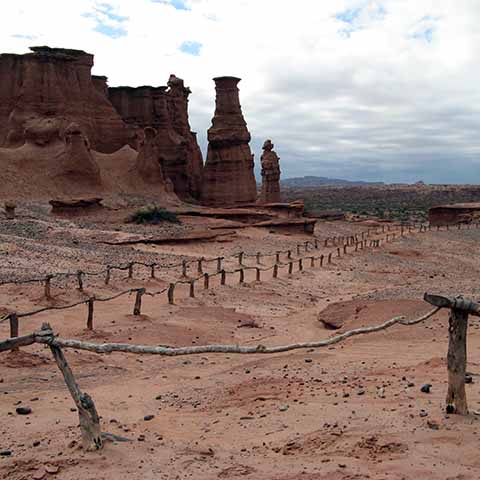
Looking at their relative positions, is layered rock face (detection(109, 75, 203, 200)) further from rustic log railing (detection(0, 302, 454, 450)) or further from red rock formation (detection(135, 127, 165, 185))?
rustic log railing (detection(0, 302, 454, 450))

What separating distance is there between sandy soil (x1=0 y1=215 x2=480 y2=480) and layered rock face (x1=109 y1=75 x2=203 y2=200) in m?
38.1

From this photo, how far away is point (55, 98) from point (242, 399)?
1745 inches

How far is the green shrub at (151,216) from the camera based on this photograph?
37.1m

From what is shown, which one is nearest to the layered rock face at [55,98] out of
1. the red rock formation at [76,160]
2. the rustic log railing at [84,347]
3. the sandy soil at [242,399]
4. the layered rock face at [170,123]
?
the layered rock face at [170,123]

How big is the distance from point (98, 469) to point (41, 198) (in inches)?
1455

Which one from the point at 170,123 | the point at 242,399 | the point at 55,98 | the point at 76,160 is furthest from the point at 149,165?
the point at 242,399

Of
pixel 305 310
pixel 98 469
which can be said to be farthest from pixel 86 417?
pixel 305 310

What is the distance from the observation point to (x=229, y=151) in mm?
52188

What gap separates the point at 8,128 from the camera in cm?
4719

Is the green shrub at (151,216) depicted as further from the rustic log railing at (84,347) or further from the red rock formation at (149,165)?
the rustic log railing at (84,347)

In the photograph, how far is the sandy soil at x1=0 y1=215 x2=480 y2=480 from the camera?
5.21 metres

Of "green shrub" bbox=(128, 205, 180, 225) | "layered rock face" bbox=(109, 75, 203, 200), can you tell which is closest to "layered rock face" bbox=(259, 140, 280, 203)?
"layered rock face" bbox=(109, 75, 203, 200)

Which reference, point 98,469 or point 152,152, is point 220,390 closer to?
point 98,469

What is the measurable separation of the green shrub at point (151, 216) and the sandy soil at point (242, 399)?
20.5m
